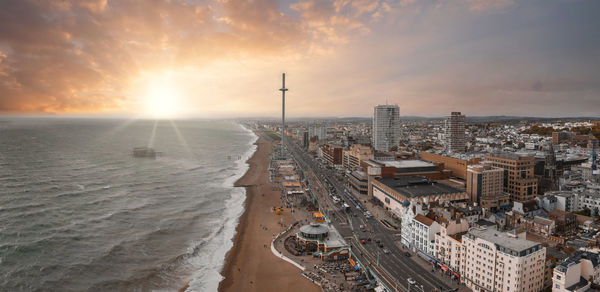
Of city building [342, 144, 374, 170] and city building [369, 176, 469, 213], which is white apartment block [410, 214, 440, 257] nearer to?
city building [369, 176, 469, 213]

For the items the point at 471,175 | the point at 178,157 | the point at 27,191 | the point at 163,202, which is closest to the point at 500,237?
the point at 471,175

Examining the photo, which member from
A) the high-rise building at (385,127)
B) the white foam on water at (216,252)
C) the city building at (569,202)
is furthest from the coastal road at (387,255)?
the high-rise building at (385,127)

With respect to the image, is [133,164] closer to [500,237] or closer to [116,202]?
[116,202]

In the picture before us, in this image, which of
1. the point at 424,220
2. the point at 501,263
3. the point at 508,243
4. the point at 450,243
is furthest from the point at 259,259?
the point at 508,243

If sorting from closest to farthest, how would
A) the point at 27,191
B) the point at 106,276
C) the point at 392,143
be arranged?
the point at 106,276, the point at 27,191, the point at 392,143

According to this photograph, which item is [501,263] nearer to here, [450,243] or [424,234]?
[450,243]

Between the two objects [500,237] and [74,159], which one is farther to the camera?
[74,159]

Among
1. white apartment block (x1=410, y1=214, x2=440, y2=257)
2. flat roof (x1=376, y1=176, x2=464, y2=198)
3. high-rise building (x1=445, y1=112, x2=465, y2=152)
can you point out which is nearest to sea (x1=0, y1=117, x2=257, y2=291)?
white apartment block (x1=410, y1=214, x2=440, y2=257)
